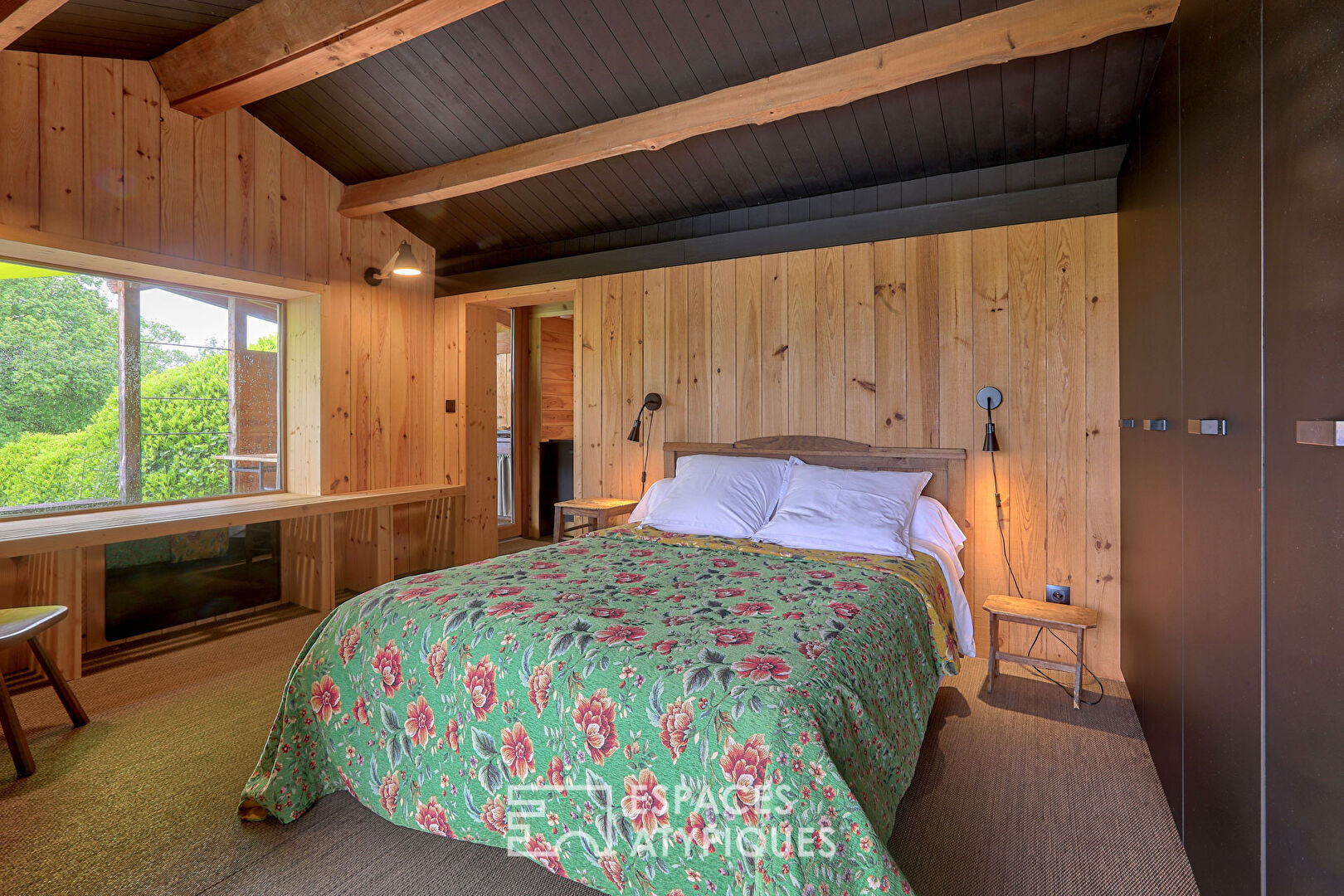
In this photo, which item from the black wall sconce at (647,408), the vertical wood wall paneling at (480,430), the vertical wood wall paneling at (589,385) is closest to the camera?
the black wall sconce at (647,408)

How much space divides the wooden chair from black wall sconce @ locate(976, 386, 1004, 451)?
3.65 m

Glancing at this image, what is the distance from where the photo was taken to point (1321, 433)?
855 millimetres

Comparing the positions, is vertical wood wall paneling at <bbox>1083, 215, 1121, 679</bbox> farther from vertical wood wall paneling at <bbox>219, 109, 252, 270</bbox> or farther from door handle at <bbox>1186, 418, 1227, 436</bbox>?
vertical wood wall paneling at <bbox>219, 109, 252, 270</bbox>

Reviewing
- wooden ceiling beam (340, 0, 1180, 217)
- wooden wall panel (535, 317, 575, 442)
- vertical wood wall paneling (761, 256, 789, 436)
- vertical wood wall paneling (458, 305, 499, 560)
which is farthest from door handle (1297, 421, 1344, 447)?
wooden wall panel (535, 317, 575, 442)

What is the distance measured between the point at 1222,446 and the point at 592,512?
9.06 feet

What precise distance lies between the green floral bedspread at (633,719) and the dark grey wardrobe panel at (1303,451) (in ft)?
2.01

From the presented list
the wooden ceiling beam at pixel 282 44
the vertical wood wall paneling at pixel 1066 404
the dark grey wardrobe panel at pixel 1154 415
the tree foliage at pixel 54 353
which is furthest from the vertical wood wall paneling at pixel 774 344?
Answer: the tree foliage at pixel 54 353

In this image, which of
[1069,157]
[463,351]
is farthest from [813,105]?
[463,351]

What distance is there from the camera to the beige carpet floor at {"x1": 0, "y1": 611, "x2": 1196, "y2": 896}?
4.90 ft

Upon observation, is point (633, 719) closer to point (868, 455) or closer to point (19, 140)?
point (868, 455)

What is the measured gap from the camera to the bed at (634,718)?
1130 mm

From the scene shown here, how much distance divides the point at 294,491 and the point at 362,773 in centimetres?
280

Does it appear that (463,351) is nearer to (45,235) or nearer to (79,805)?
(45,235)

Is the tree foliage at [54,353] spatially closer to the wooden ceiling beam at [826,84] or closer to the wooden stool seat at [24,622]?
the wooden stool seat at [24,622]
